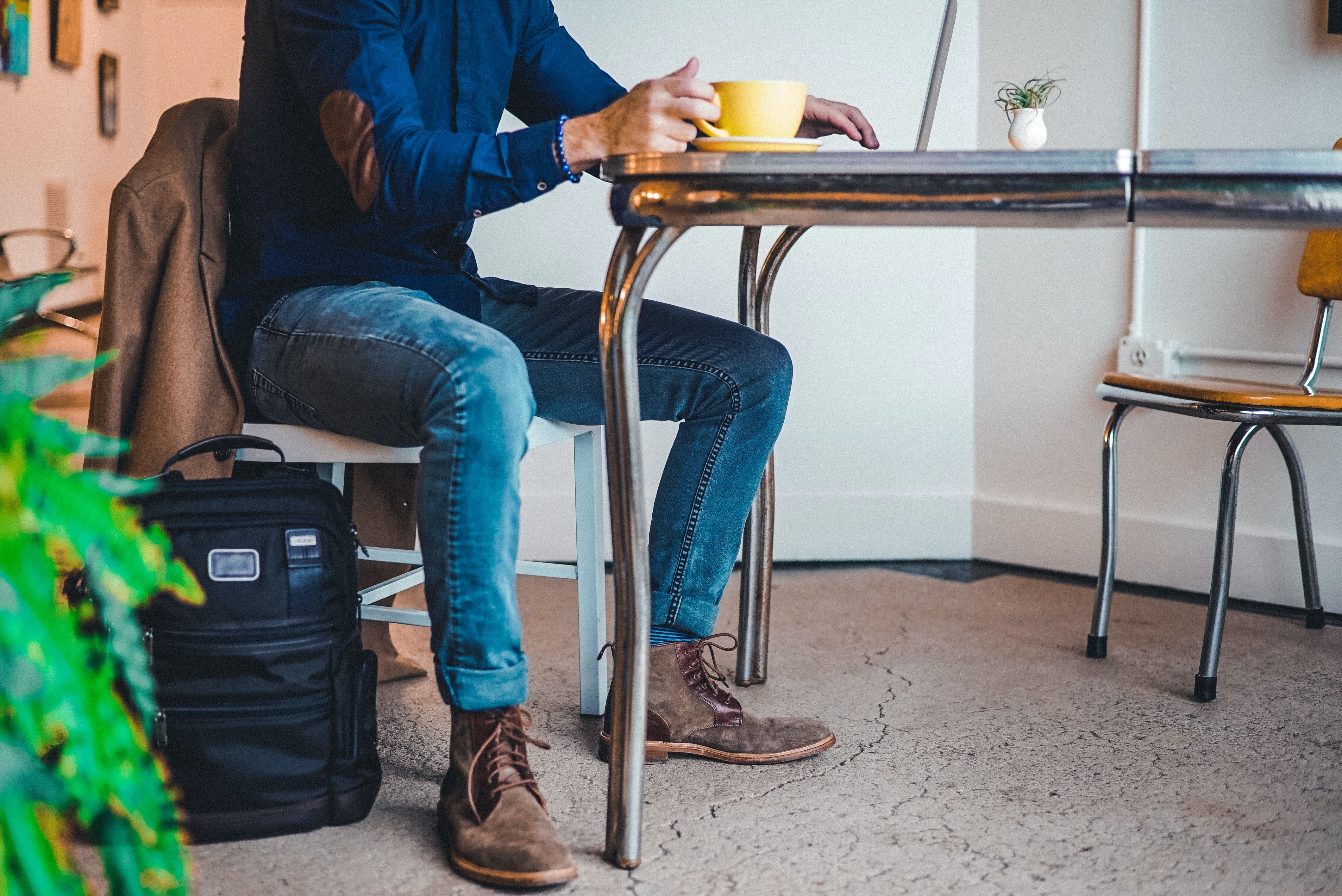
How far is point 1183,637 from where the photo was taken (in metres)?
1.89

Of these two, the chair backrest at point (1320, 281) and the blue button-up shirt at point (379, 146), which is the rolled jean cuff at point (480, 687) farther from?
the chair backrest at point (1320, 281)

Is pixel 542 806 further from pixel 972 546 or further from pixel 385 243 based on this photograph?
pixel 972 546

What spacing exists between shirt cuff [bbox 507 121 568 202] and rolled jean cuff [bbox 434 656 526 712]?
18.1 inches

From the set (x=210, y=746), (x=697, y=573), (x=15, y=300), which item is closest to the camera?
(x=15, y=300)

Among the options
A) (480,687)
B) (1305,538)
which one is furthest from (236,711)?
(1305,538)

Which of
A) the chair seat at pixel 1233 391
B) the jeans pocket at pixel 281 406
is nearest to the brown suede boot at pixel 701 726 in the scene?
the jeans pocket at pixel 281 406

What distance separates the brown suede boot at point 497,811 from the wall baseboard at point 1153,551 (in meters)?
1.40

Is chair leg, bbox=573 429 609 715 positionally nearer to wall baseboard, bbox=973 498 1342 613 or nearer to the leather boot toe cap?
the leather boot toe cap

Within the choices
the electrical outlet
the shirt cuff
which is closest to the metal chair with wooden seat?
the electrical outlet

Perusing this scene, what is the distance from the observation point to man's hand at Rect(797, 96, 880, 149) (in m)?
1.39

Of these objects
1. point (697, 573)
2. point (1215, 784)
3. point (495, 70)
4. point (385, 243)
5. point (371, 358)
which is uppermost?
point (495, 70)

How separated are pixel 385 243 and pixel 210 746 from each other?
0.59 m

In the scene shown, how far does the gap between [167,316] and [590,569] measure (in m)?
0.59

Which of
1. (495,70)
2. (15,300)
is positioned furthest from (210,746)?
(495,70)
